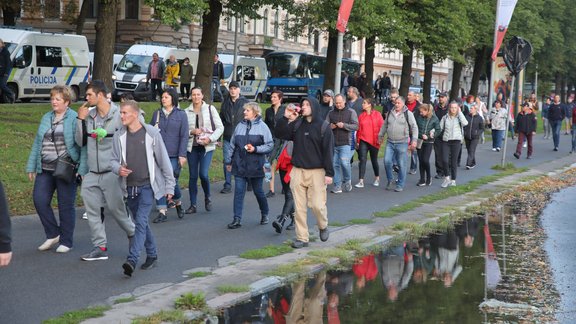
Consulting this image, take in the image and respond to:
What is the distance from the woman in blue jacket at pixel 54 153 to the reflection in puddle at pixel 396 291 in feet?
8.90

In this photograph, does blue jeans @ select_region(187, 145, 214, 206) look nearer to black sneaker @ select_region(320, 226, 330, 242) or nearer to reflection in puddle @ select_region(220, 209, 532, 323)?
black sneaker @ select_region(320, 226, 330, 242)

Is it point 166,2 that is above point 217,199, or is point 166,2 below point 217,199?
above

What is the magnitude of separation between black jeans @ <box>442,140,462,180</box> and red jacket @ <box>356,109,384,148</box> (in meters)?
1.62

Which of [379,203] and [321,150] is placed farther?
[379,203]

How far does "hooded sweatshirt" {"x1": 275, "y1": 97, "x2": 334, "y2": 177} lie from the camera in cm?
1103

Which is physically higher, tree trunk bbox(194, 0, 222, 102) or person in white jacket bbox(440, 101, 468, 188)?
tree trunk bbox(194, 0, 222, 102)

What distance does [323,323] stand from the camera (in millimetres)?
7430

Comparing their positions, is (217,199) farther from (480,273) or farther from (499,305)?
(499,305)

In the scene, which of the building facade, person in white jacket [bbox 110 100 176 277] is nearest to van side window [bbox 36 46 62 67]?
the building facade

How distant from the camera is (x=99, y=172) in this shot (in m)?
9.89

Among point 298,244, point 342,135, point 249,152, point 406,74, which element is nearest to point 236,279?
point 298,244

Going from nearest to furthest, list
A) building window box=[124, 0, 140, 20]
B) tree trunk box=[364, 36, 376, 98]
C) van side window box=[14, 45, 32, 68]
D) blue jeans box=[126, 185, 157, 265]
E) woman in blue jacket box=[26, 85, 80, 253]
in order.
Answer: blue jeans box=[126, 185, 157, 265], woman in blue jacket box=[26, 85, 80, 253], van side window box=[14, 45, 32, 68], tree trunk box=[364, 36, 376, 98], building window box=[124, 0, 140, 20]

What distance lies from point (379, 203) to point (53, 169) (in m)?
7.02

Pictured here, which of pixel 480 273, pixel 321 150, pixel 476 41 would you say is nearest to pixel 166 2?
pixel 321 150
